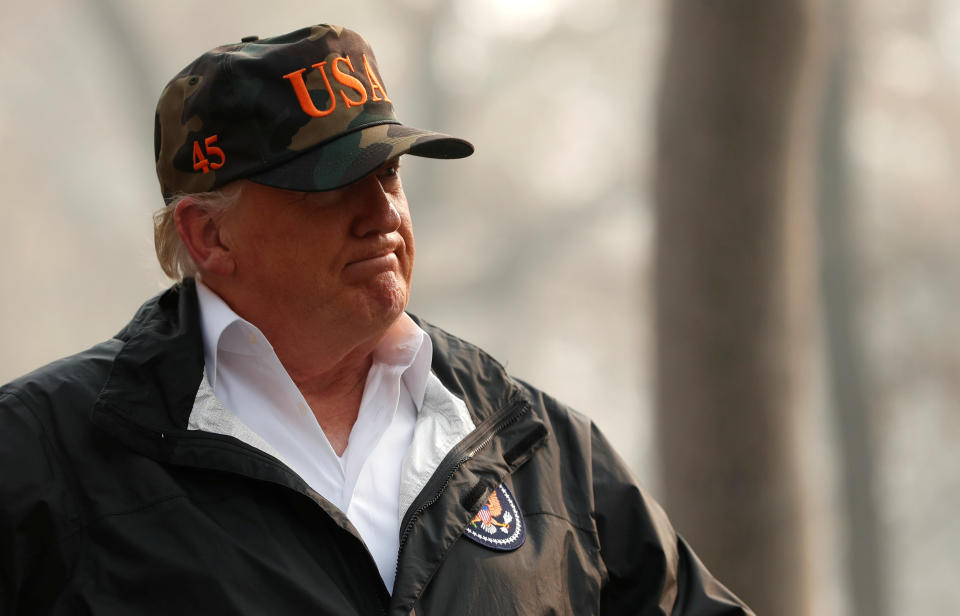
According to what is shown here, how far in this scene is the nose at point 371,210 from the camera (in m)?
1.77

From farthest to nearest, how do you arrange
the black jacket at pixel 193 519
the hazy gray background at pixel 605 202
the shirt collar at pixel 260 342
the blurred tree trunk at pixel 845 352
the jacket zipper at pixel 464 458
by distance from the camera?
the blurred tree trunk at pixel 845 352, the hazy gray background at pixel 605 202, the shirt collar at pixel 260 342, the jacket zipper at pixel 464 458, the black jacket at pixel 193 519

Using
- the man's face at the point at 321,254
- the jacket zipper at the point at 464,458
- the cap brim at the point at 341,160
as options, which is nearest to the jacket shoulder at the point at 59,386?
the man's face at the point at 321,254

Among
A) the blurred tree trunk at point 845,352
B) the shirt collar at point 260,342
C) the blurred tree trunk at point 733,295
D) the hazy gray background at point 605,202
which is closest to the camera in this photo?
the shirt collar at point 260,342

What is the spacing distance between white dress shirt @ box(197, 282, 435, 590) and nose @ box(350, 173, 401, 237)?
0.78ft

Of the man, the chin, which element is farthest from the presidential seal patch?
the chin

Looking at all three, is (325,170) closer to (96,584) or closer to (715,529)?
(96,584)

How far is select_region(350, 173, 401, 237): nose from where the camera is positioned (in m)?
1.77

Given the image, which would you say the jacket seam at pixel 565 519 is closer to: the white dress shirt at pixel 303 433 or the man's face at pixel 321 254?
the white dress shirt at pixel 303 433

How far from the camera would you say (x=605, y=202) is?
693cm

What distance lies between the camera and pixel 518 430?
187 cm

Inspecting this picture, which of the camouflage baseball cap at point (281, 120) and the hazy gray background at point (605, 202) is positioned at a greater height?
the camouflage baseball cap at point (281, 120)

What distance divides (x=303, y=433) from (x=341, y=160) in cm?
43

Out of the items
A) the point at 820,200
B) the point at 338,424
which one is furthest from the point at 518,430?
the point at 820,200

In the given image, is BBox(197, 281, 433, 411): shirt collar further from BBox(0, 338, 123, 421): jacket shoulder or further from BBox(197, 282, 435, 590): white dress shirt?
BBox(0, 338, 123, 421): jacket shoulder
